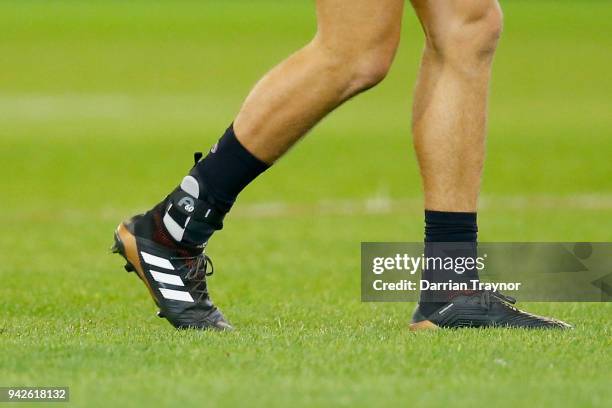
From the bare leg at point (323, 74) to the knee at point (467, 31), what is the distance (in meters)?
0.23

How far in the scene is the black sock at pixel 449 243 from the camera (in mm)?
4613

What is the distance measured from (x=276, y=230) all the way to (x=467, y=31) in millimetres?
5854

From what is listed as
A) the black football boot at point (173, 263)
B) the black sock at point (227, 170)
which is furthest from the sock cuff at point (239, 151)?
the black football boot at point (173, 263)

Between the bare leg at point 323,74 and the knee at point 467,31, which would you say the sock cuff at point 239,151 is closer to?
the bare leg at point 323,74

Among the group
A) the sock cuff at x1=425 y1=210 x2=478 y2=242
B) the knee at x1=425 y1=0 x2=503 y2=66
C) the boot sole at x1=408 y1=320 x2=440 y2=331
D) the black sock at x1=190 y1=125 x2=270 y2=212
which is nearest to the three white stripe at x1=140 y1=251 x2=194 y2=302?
the black sock at x1=190 y1=125 x2=270 y2=212

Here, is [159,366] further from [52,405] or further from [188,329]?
[188,329]

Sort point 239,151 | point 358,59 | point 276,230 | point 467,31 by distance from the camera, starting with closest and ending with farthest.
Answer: point 358,59 → point 239,151 → point 467,31 → point 276,230

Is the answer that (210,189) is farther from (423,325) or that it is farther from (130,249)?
(423,325)

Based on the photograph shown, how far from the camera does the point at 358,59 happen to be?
4.32 m

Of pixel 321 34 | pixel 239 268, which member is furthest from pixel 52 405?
pixel 239 268

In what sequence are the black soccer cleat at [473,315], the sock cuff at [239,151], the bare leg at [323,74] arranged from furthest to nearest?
1. the black soccer cleat at [473,315]
2. the sock cuff at [239,151]
3. the bare leg at [323,74]

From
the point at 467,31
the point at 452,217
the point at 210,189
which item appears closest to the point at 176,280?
the point at 210,189

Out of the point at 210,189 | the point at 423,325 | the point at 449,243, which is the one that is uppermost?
the point at 210,189

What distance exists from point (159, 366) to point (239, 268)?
415 cm
